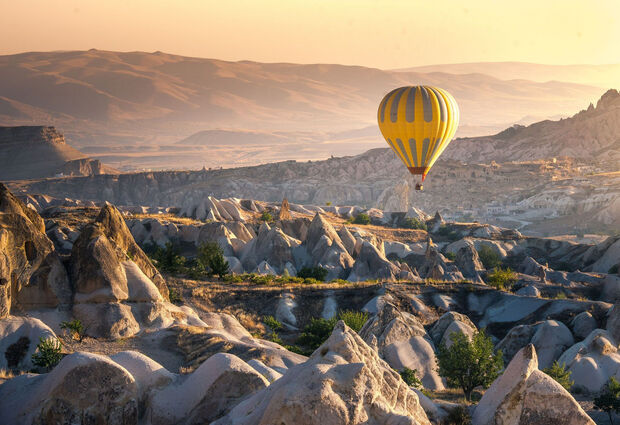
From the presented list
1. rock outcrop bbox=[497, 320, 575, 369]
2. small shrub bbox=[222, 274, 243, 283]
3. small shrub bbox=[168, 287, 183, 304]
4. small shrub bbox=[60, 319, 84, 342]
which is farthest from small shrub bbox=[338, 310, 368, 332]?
small shrub bbox=[60, 319, 84, 342]

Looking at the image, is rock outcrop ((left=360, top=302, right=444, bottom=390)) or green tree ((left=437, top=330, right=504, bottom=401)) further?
rock outcrop ((left=360, top=302, right=444, bottom=390))

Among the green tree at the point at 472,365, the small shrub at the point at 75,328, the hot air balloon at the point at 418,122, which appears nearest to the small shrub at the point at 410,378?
the green tree at the point at 472,365

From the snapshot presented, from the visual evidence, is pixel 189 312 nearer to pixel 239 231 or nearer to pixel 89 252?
pixel 89 252

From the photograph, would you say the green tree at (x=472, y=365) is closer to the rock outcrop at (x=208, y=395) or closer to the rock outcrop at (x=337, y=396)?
the rock outcrop at (x=337, y=396)

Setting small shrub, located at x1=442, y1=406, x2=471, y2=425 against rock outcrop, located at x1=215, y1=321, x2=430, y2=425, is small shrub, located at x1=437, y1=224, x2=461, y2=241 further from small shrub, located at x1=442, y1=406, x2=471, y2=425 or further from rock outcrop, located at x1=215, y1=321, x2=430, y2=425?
rock outcrop, located at x1=215, y1=321, x2=430, y2=425

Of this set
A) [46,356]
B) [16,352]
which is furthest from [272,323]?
[46,356]

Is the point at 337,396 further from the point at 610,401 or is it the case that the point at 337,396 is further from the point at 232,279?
the point at 232,279
